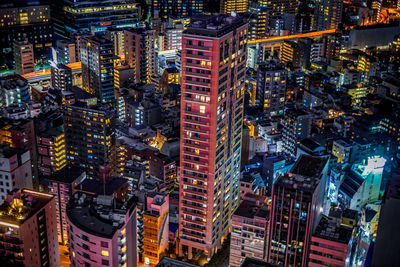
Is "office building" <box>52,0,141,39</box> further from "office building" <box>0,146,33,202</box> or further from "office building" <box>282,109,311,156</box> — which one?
"office building" <box>0,146,33,202</box>

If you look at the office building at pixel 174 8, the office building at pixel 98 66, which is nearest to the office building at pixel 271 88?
the office building at pixel 98 66

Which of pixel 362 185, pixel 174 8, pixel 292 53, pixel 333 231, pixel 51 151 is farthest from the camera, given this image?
pixel 174 8

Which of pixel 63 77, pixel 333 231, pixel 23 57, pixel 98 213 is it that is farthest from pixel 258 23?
pixel 98 213

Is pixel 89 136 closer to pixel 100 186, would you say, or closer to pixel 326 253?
pixel 100 186

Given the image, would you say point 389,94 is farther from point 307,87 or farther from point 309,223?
point 309,223

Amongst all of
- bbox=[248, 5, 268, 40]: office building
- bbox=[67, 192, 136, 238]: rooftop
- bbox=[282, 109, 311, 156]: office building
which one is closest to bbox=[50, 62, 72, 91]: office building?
bbox=[282, 109, 311, 156]: office building

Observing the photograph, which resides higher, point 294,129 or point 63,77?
point 63,77

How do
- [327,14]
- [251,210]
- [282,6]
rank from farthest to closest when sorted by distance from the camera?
[282,6], [327,14], [251,210]
